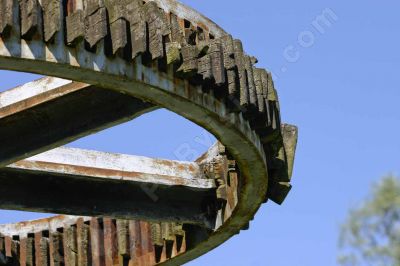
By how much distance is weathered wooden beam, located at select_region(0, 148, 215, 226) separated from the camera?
19.3 m

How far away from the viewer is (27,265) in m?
21.7

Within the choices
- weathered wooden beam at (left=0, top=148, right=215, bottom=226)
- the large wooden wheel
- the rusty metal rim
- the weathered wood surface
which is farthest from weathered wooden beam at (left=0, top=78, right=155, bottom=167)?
the weathered wood surface

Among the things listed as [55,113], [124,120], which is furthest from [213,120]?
[55,113]

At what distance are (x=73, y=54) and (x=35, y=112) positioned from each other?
5.78 ft

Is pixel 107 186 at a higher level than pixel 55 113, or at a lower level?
lower

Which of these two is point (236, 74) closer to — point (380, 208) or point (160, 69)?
point (160, 69)

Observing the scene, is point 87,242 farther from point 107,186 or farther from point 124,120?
point 124,120

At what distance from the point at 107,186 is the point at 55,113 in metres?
2.77

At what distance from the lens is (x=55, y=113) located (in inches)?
676

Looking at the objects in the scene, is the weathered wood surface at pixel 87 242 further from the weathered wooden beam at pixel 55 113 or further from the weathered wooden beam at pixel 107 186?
the weathered wooden beam at pixel 55 113

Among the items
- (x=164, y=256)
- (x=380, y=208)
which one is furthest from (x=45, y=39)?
(x=380, y=208)

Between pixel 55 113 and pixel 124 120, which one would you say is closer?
pixel 55 113

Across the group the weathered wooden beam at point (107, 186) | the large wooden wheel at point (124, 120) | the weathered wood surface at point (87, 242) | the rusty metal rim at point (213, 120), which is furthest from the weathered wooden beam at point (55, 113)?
the weathered wood surface at point (87, 242)

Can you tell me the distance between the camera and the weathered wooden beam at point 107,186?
1927 centimetres
